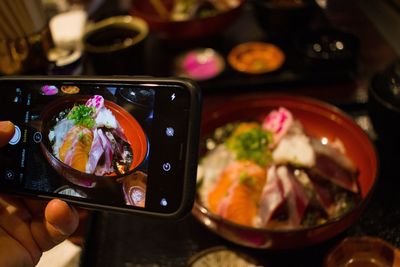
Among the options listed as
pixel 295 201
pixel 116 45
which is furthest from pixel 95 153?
pixel 116 45

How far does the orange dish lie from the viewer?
5.44 ft

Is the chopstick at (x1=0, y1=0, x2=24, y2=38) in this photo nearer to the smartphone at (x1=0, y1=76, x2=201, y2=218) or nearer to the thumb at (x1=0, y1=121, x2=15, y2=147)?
the smartphone at (x1=0, y1=76, x2=201, y2=218)

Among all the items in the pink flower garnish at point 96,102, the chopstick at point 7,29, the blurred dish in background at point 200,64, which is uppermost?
the pink flower garnish at point 96,102

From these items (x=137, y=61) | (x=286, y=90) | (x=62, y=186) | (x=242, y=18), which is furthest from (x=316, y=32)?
(x=62, y=186)

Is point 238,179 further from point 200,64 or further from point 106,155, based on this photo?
point 200,64

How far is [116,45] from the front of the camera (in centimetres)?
167

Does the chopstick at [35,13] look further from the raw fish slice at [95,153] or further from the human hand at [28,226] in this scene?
the raw fish slice at [95,153]

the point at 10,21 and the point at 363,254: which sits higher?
the point at 10,21

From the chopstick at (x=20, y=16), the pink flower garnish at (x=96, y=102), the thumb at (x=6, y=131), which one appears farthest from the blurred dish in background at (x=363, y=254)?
the chopstick at (x=20, y=16)

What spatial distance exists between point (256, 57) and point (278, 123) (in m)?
0.56

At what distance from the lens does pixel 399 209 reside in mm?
1099

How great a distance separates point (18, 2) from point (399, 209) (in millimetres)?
1296

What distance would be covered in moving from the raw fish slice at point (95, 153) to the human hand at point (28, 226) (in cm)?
9

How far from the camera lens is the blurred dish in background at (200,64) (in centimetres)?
170
